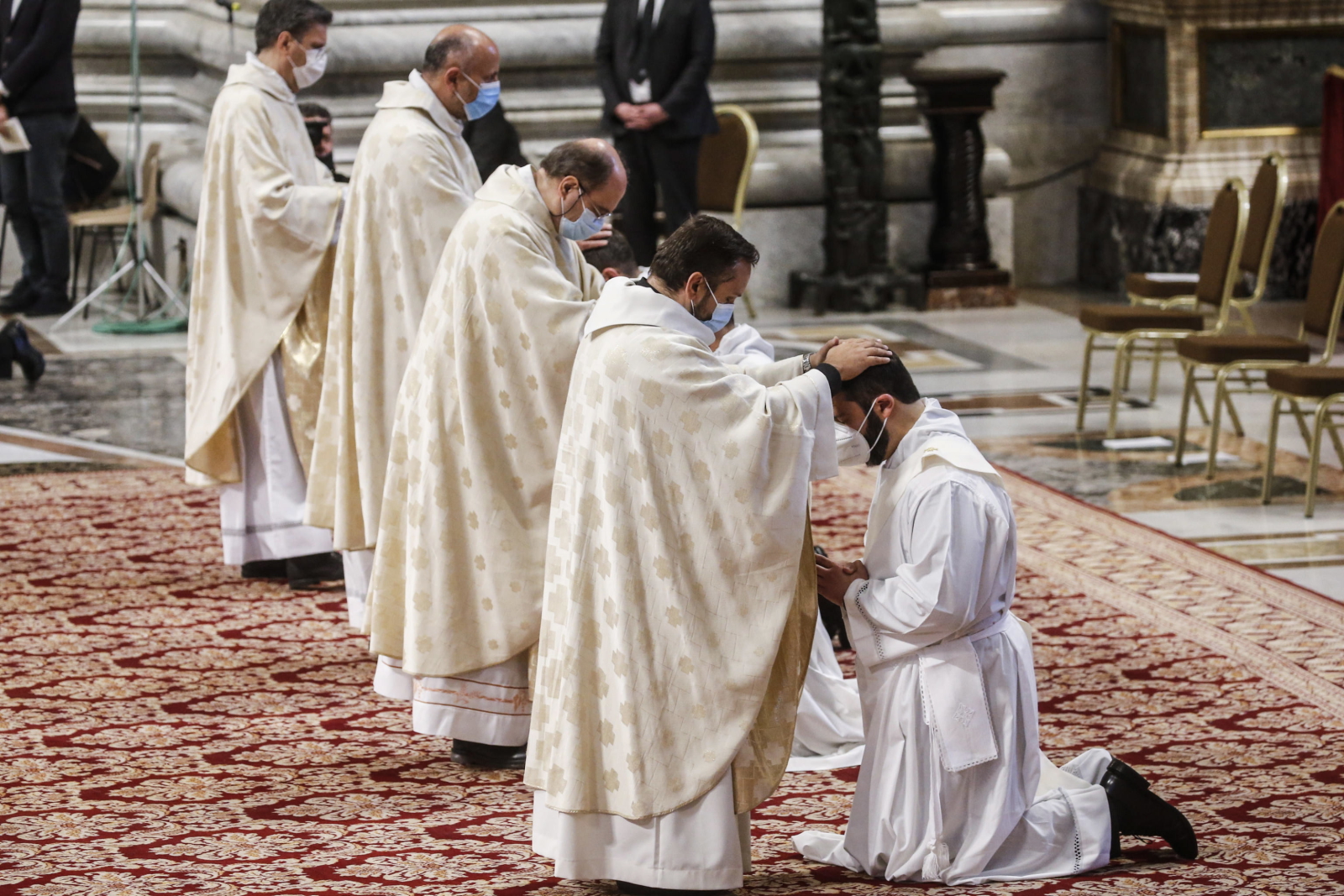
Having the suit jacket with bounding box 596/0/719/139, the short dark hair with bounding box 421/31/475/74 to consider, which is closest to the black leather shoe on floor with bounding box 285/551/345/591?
the short dark hair with bounding box 421/31/475/74

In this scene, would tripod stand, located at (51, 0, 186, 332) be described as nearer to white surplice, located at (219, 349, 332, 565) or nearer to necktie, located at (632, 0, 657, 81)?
necktie, located at (632, 0, 657, 81)

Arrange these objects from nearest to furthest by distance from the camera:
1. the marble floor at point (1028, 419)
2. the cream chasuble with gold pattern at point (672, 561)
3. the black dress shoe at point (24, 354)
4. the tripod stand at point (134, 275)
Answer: the cream chasuble with gold pattern at point (672, 561)
the marble floor at point (1028, 419)
the black dress shoe at point (24, 354)
the tripod stand at point (134, 275)

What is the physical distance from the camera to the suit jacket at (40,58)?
11391 mm

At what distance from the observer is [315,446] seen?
5.80m

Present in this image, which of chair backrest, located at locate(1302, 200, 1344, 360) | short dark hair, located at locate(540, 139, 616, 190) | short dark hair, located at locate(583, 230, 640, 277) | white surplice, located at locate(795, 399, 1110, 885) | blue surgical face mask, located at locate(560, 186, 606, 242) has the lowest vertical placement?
white surplice, located at locate(795, 399, 1110, 885)

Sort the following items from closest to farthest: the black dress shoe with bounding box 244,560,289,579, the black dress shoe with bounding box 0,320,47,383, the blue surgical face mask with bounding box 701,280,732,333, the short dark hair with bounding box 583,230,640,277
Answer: the blue surgical face mask with bounding box 701,280,732,333, the short dark hair with bounding box 583,230,640,277, the black dress shoe with bounding box 244,560,289,579, the black dress shoe with bounding box 0,320,47,383

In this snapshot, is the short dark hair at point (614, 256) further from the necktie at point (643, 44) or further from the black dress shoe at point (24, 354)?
the necktie at point (643, 44)

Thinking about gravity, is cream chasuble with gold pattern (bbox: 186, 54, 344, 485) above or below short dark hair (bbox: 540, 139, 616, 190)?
below

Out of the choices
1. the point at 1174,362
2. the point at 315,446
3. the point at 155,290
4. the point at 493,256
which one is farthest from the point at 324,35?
the point at 155,290

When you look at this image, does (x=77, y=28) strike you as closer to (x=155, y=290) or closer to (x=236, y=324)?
(x=155, y=290)

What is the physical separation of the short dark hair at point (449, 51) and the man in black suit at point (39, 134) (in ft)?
22.0

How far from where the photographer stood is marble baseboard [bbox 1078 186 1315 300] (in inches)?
456

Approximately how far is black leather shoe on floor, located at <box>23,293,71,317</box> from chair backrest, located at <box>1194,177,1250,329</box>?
6.70m

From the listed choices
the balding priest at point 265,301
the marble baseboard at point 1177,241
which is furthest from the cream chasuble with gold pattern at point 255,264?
the marble baseboard at point 1177,241
